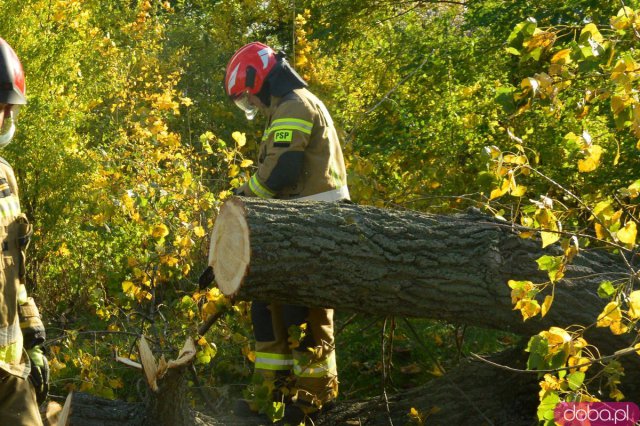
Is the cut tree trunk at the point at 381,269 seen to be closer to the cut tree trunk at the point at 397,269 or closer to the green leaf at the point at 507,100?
the cut tree trunk at the point at 397,269

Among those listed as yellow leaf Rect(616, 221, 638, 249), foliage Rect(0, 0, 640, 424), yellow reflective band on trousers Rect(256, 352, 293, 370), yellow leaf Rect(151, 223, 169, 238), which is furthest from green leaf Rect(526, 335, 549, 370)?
yellow leaf Rect(151, 223, 169, 238)

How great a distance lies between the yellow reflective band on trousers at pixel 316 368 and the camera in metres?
5.38

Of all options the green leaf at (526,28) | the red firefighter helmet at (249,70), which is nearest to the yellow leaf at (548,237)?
the green leaf at (526,28)

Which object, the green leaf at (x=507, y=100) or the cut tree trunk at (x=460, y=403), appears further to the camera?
the cut tree trunk at (x=460, y=403)

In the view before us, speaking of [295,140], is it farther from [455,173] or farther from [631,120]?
[631,120]

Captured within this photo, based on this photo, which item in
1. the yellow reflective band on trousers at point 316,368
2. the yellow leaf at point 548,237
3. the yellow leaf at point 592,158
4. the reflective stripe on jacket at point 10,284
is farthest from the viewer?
the yellow reflective band on trousers at point 316,368

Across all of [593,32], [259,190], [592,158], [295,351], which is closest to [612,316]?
[592,158]

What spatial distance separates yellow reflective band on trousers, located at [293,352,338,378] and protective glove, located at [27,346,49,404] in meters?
1.52

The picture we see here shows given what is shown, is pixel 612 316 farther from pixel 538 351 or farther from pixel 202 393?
pixel 202 393

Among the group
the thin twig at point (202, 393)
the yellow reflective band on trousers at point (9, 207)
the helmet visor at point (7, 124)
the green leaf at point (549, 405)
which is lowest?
the thin twig at point (202, 393)

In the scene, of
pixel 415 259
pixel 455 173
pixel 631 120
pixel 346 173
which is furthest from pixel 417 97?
pixel 631 120

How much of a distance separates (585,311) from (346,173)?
7.11 feet

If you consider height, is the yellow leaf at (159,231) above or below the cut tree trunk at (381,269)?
below

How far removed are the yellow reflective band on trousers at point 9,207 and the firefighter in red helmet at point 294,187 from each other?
1.71m
